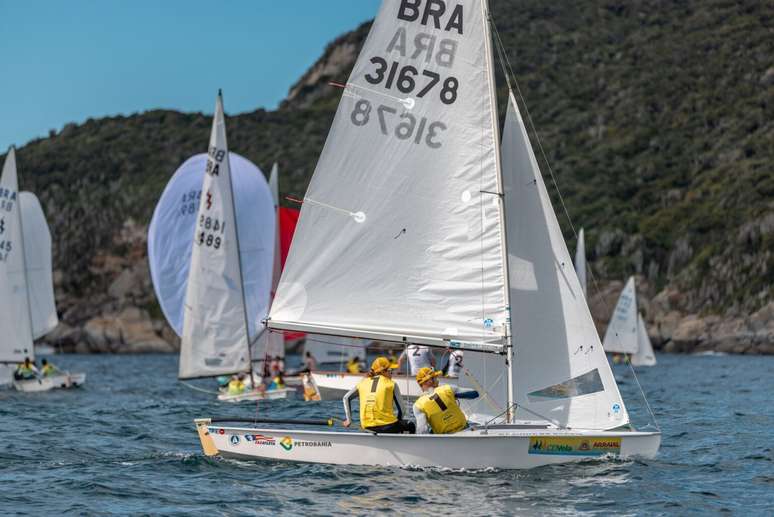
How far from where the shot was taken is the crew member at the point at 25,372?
34.0 meters

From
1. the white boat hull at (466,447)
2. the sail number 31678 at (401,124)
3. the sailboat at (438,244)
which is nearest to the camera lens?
the white boat hull at (466,447)

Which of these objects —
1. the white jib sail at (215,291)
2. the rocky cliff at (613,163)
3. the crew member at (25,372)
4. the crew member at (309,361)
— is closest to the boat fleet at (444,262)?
the white jib sail at (215,291)

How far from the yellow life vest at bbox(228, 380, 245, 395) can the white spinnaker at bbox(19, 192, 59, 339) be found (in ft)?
40.6

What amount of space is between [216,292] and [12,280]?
823 centimetres

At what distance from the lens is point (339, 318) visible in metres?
15.4

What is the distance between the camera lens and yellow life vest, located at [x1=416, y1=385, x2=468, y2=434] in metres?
14.4

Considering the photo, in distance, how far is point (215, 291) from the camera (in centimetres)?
3014

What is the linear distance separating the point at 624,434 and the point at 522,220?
132 inches

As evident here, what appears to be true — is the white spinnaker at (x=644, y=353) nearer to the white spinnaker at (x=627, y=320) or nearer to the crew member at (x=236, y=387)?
the white spinnaker at (x=627, y=320)

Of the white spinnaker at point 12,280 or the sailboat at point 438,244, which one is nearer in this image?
the sailboat at point 438,244

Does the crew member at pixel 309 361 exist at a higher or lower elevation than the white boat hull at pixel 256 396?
higher

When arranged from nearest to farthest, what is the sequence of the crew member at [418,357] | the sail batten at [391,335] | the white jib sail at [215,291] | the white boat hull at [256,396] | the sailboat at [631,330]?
the sail batten at [391,335] → the crew member at [418,357] → the white boat hull at [256,396] → the white jib sail at [215,291] → the sailboat at [631,330]

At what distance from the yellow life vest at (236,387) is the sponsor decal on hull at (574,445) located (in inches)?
624

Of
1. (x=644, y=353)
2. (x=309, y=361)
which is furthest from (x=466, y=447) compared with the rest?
(x=644, y=353)
